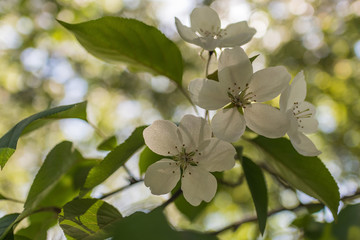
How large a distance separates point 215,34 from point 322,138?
2.58 m

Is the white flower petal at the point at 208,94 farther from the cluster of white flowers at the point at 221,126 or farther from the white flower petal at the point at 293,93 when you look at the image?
the white flower petal at the point at 293,93

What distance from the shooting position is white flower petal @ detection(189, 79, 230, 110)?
0.71m

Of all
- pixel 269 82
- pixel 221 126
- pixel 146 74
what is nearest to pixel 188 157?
pixel 221 126

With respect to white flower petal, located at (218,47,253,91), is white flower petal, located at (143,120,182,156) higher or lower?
lower

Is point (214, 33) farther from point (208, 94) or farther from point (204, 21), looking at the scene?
point (208, 94)

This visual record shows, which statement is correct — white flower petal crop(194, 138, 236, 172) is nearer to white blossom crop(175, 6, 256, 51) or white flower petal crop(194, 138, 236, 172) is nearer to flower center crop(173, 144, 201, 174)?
flower center crop(173, 144, 201, 174)

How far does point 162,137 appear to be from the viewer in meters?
0.75

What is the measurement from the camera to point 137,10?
4.02 metres

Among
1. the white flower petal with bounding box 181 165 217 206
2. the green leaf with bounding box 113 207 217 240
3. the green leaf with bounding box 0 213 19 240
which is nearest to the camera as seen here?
the green leaf with bounding box 113 207 217 240

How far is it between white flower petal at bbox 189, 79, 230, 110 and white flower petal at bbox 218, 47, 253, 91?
0.05 feet

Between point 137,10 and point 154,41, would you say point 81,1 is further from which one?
point 154,41

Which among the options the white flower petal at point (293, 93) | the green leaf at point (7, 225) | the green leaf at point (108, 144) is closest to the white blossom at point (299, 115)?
the white flower petal at point (293, 93)

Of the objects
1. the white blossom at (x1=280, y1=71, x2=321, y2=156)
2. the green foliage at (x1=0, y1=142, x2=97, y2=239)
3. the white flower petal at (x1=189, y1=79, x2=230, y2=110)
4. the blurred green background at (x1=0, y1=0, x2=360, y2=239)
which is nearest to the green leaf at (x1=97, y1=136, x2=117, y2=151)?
the green foliage at (x1=0, y1=142, x2=97, y2=239)

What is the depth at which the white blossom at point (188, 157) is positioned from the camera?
28.3 inches
